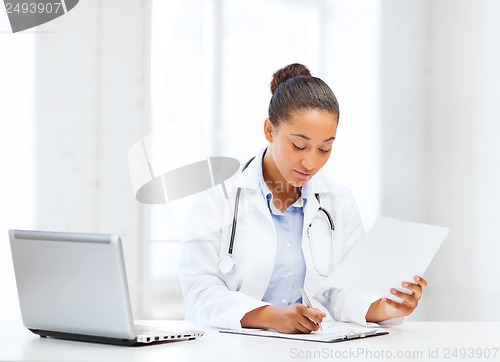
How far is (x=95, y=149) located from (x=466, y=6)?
7.09 feet

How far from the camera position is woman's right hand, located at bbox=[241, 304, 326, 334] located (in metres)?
1.60

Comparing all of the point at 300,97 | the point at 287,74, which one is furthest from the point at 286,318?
the point at 287,74

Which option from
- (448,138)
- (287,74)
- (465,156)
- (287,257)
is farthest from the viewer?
(448,138)

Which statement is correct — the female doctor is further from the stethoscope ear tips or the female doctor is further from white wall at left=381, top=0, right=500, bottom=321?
white wall at left=381, top=0, right=500, bottom=321

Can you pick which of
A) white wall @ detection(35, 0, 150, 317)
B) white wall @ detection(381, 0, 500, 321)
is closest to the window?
white wall @ detection(35, 0, 150, 317)

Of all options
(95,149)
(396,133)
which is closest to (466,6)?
(396,133)

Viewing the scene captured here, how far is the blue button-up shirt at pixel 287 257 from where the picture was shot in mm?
2045

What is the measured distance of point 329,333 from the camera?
1636 millimetres

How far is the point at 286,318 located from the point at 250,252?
1.23 ft

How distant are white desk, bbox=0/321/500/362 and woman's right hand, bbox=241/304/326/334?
9 centimetres

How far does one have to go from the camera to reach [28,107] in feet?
9.15

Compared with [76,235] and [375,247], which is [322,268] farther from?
[76,235]

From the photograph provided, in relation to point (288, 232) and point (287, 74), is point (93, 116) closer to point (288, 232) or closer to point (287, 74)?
point (287, 74)

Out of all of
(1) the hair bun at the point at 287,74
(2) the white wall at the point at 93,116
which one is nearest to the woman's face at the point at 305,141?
(1) the hair bun at the point at 287,74
